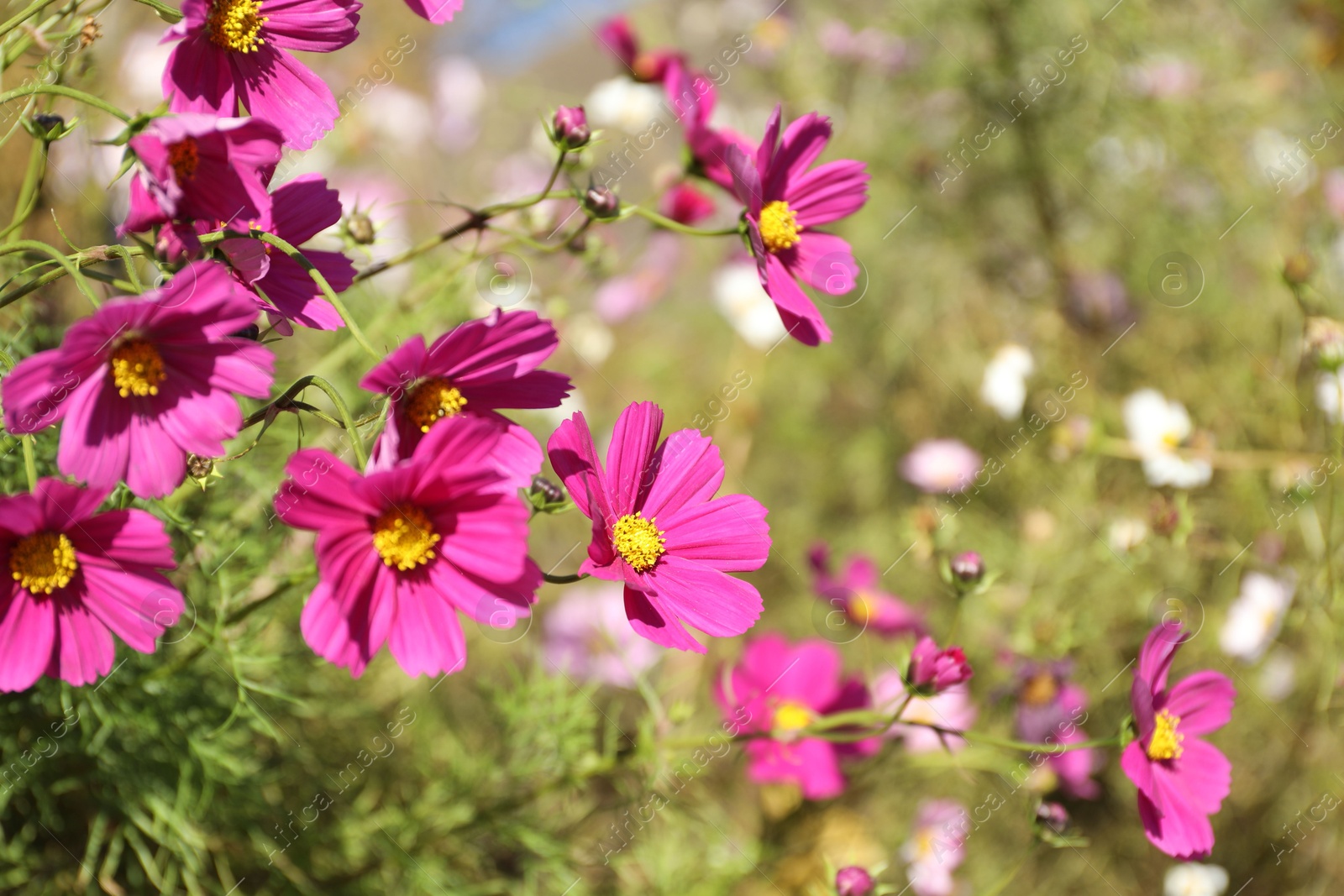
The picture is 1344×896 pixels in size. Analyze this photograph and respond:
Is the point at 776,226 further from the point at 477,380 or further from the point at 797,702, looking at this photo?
the point at 797,702

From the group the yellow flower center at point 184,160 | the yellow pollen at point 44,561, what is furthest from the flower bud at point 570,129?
the yellow pollen at point 44,561

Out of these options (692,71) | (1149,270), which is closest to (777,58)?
(1149,270)

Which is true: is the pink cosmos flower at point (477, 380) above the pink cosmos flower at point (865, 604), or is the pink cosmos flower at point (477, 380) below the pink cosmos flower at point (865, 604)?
above

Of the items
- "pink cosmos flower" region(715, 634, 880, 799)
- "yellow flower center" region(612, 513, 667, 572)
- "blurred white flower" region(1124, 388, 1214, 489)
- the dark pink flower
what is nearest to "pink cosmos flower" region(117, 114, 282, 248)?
"yellow flower center" region(612, 513, 667, 572)

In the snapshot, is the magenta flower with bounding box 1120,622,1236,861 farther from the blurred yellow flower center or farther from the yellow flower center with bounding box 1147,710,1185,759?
the blurred yellow flower center

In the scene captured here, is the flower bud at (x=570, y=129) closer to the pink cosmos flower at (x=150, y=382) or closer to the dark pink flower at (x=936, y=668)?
the pink cosmos flower at (x=150, y=382)

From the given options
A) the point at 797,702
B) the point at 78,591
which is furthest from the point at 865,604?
the point at 78,591
